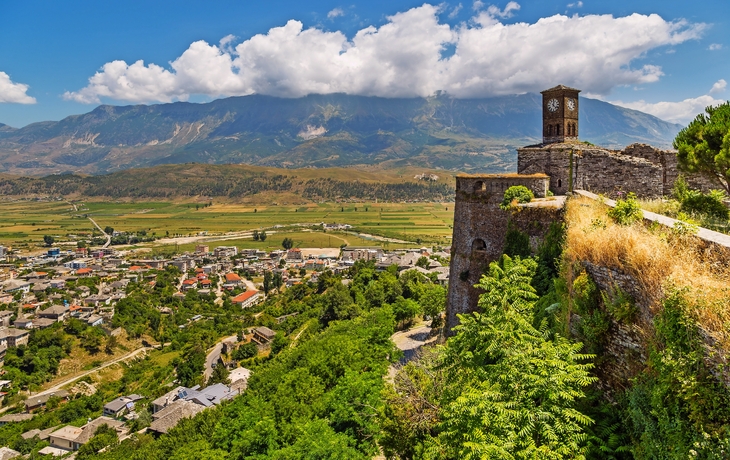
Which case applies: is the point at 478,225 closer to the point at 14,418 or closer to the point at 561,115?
the point at 561,115

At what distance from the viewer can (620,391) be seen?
712 cm

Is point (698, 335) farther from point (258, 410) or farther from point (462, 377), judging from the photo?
point (258, 410)

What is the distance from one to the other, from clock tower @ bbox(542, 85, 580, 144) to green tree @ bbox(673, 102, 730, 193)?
294 inches

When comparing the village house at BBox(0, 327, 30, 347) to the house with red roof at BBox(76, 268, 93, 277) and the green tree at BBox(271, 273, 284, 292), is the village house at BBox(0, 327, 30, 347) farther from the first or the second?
the green tree at BBox(271, 273, 284, 292)

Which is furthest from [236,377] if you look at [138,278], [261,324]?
[138,278]

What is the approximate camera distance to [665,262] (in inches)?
251

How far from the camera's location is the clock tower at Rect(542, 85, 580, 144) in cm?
2034

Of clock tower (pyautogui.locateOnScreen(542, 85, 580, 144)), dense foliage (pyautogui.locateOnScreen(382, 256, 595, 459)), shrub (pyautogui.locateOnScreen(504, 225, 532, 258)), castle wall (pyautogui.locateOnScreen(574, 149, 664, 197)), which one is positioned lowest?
dense foliage (pyautogui.locateOnScreen(382, 256, 595, 459))

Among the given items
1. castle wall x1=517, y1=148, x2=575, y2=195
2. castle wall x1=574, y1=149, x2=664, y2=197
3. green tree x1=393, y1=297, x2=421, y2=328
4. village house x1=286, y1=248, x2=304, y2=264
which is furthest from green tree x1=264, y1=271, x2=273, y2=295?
castle wall x1=574, y1=149, x2=664, y2=197

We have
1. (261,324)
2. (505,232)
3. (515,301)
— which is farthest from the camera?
(261,324)

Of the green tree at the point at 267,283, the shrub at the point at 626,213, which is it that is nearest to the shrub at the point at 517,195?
the shrub at the point at 626,213

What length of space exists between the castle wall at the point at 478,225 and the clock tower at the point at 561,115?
163 inches

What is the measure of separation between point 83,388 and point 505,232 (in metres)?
53.9

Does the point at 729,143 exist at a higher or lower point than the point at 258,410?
higher
